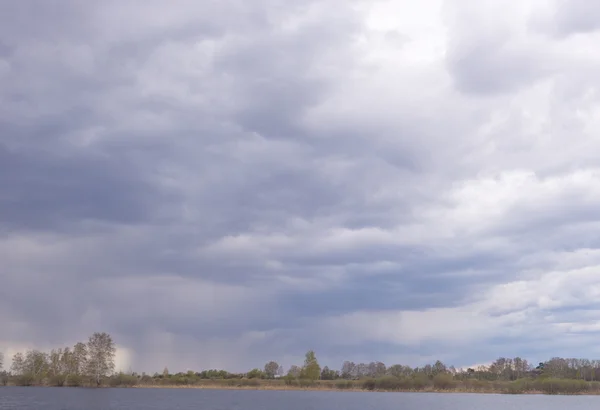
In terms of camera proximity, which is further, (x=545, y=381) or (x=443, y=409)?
(x=545, y=381)

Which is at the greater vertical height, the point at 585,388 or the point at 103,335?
the point at 103,335

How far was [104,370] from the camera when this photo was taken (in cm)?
19688

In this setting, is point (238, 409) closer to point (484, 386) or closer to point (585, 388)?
point (484, 386)

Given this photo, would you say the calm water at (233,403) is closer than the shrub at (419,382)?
Yes

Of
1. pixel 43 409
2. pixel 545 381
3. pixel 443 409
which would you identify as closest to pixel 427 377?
pixel 545 381

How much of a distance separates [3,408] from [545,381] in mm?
166971

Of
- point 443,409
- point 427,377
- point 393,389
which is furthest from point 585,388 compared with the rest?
point 443,409

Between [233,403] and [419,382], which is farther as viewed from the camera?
[419,382]

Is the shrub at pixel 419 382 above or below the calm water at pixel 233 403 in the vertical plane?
above

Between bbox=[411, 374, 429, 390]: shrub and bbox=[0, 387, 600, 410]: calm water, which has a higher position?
bbox=[411, 374, 429, 390]: shrub

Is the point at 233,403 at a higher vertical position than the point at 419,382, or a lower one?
lower

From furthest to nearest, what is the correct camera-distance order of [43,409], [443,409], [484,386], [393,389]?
[484,386] < [393,389] < [443,409] < [43,409]

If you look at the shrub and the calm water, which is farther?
the shrub

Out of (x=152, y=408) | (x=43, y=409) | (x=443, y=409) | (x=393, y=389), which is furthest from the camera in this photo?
(x=393, y=389)
